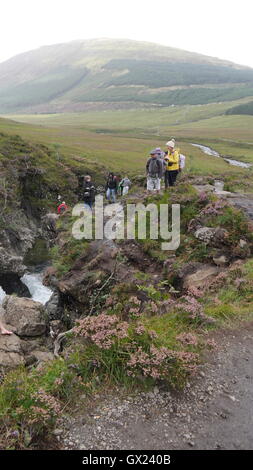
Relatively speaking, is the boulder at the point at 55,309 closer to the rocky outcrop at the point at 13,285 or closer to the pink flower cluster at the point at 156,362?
the rocky outcrop at the point at 13,285

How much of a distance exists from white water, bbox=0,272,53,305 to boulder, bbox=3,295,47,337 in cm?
949

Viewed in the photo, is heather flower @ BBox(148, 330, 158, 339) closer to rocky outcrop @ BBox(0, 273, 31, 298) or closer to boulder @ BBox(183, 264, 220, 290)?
boulder @ BBox(183, 264, 220, 290)

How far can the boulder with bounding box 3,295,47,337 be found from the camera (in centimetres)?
1523

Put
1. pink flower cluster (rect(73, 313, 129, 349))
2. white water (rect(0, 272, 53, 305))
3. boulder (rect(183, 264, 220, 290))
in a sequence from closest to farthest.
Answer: pink flower cluster (rect(73, 313, 129, 349)) < boulder (rect(183, 264, 220, 290)) < white water (rect(0, 272, 53, 305))

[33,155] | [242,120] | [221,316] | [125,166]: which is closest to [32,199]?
[33,155]

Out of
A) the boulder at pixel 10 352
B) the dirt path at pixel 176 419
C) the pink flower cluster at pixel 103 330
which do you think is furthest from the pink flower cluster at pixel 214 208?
the boulder at pixel 10 352

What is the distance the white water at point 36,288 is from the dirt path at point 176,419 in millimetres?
19979

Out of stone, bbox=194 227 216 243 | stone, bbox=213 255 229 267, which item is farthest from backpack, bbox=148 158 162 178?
stone, bbox=213 255 229 267

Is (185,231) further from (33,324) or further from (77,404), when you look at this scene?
(77,404)

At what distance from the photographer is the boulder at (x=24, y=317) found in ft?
50.0

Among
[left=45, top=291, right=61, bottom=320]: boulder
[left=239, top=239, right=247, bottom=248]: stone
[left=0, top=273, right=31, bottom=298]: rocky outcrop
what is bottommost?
[left=0, top=273, right=31, bottom=298]: rocky outcrop

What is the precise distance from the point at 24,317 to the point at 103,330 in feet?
30.4

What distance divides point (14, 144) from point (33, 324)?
41.8 metres

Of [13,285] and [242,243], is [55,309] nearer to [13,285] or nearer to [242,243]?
[242,243]
